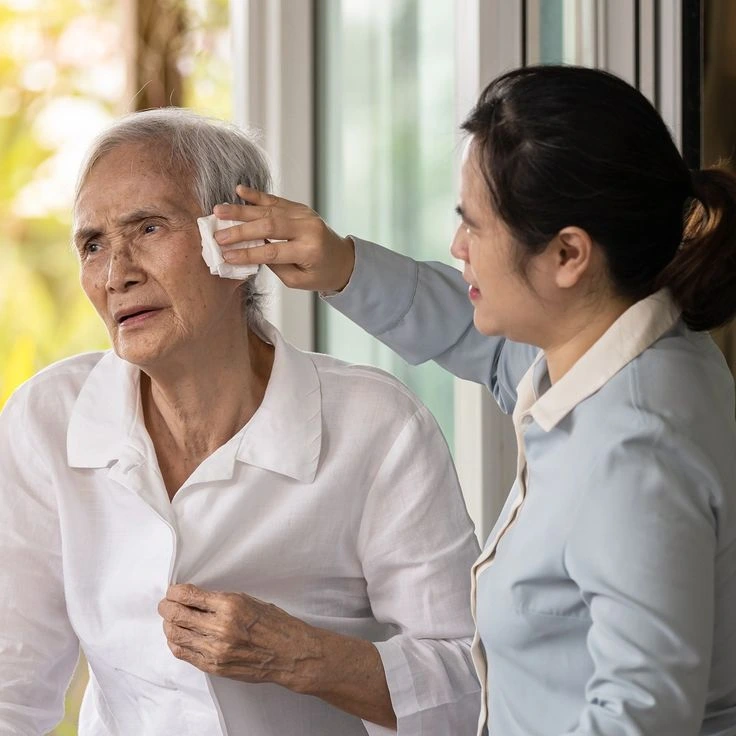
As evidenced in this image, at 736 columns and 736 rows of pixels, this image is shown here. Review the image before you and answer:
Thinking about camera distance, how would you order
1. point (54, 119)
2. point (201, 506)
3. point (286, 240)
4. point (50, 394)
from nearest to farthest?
point (286, 240)
point (201, 506)
point (50, 394)
point (54, 119)

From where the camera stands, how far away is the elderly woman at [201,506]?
60.7 inches

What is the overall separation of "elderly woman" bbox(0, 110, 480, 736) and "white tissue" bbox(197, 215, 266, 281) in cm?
8

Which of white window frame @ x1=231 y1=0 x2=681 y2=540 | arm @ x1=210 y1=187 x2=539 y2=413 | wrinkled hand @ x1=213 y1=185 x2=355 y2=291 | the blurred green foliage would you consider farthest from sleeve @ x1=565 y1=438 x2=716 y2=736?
the blurred green foliage

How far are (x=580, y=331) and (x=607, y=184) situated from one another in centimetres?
16

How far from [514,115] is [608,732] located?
0.56m

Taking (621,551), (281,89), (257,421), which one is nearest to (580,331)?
(621,551)

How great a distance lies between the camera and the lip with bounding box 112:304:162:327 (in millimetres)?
1535

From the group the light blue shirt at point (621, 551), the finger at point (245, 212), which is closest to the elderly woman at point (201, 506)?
the finger at point (245, 212)

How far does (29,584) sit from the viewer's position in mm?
1639

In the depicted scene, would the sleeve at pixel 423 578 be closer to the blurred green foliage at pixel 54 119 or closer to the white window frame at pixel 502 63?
the white window frame at pixel 502 63

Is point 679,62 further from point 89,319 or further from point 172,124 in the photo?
point 89,319

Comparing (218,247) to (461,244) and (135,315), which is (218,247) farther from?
(461,244)

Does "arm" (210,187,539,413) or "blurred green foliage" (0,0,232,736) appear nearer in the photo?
"arm" (210,187,539,413)

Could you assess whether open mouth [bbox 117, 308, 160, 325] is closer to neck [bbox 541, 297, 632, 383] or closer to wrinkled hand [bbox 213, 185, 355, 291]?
wrinkled hand [bbox 213, 185, 355, 291]
